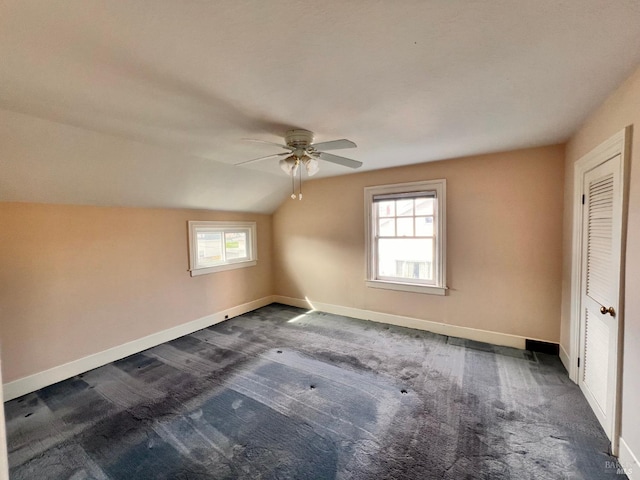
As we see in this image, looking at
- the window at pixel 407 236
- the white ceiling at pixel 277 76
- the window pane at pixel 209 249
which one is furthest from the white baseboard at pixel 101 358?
the window at pixel 407 236

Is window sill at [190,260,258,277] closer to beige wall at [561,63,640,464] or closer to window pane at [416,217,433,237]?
window pane at [416,217,433,237]

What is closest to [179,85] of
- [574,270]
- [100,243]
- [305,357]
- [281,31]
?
[281,31]

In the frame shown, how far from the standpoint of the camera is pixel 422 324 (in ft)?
12.6

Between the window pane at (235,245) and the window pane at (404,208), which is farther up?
the window pane at (404,208)

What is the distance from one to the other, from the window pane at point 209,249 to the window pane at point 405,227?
2922mm

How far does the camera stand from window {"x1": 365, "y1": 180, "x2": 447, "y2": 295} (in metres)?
3.68

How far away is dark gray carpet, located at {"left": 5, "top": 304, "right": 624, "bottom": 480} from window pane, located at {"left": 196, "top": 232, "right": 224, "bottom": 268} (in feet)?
4.63

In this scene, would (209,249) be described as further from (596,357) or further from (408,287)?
(596,357)

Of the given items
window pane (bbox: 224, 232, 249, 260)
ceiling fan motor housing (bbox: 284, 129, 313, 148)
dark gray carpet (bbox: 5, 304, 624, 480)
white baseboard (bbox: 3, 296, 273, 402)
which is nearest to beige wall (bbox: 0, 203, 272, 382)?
white baseboard (bbox: 3, 296, 273, 402)

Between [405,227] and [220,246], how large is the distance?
9.88ft

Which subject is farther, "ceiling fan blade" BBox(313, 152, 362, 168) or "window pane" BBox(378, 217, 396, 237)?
"window pane" BBox(378, 217, 396, 237)

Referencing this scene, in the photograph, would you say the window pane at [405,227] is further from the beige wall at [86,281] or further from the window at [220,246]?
the beige wall at [86,281]

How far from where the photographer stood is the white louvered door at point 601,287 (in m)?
1.81

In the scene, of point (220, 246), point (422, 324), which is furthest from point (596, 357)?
point (220, 246)
